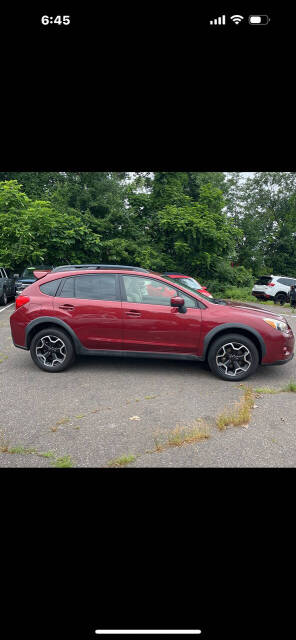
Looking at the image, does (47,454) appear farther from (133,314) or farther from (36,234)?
(36,234)

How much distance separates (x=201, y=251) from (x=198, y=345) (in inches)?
519

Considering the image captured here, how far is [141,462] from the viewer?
8.45ft

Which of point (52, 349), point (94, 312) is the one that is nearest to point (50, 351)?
point (52, 349)

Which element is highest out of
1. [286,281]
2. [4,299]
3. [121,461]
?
[286,281]

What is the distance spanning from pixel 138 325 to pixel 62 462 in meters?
2.51

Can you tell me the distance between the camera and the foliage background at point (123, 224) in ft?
47.2

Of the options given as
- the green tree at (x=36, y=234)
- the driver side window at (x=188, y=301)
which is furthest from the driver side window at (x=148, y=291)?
the green tree at (x=36, y=234)

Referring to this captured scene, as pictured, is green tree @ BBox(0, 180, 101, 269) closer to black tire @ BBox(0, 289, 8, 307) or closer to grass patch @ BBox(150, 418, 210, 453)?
black tire @ BBox(0, 289, 8, 307)

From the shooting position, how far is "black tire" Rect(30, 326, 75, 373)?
491 centimetres

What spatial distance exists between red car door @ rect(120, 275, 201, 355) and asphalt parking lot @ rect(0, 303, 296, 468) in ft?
1.60

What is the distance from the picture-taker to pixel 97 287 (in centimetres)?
500

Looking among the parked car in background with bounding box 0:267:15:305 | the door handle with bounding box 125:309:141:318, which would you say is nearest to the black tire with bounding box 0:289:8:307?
the parked car in background with bounding box 0:267:15:305

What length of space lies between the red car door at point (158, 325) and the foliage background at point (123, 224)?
1050 cm
